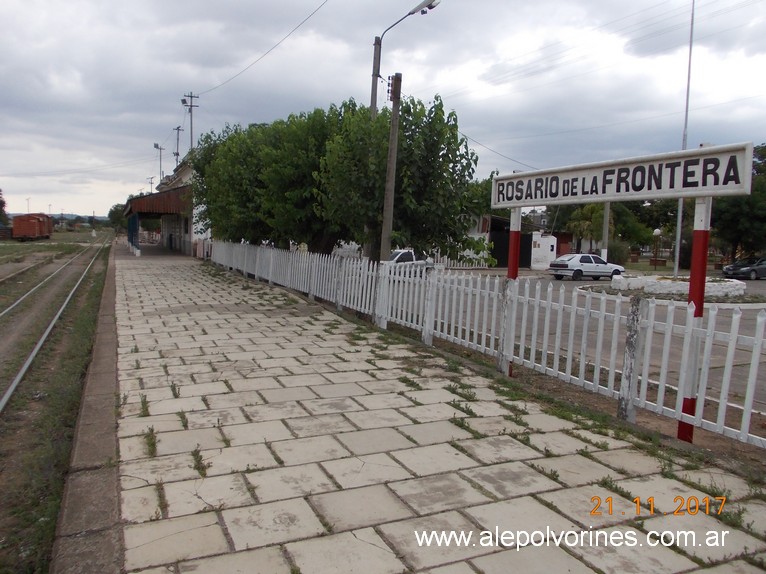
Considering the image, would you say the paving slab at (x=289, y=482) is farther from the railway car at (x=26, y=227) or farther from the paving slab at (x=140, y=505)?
the railway car at (x=26, y=227)

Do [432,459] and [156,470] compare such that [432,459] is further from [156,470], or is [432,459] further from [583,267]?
[583,267]

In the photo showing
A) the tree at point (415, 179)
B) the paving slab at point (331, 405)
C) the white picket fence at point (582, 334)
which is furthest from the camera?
the tree at point (415, 179)

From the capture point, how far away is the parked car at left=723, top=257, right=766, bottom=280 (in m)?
35.4

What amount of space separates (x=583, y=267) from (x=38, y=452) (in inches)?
1176

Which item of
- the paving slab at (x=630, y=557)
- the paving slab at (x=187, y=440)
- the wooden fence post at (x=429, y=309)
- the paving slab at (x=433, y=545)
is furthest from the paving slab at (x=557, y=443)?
the wooden fence post at (x=429, y=309)

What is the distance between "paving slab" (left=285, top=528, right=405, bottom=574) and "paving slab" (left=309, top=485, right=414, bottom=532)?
4.8 inches

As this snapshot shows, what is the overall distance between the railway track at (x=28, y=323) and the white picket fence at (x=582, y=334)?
513cm

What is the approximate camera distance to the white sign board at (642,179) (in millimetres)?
4395

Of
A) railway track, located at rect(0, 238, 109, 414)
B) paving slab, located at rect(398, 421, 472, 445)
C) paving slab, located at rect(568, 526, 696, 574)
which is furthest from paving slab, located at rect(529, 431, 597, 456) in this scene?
railway track, located at rect(0, 238, 109, 414)

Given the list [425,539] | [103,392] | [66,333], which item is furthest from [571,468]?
[66,333]

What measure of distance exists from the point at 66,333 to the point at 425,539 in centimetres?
890

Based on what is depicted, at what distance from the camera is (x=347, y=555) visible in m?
2.85

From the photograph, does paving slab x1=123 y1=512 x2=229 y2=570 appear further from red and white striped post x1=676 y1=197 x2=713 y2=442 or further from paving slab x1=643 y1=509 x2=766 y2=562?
red and white striped post x1=676 y1=197 x2=713 y2=442

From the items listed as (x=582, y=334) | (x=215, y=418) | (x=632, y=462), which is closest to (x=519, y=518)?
(x=632, y=462)
